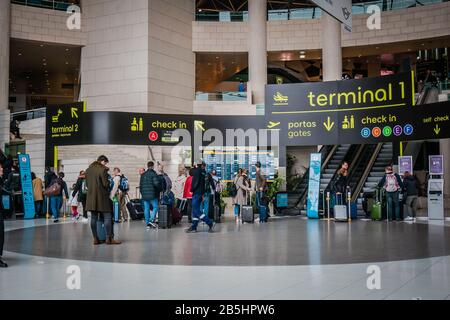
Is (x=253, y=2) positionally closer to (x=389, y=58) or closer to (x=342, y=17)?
(x=389, y=58)

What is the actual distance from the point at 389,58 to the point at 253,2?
1604 centimetres

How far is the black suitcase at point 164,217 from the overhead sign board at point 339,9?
6.13 metres

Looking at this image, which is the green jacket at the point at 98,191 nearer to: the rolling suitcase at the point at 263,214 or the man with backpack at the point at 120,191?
the man with backpack at the point at 120,191

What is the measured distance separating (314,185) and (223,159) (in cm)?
449

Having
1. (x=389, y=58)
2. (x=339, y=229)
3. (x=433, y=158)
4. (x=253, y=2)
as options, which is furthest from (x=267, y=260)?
(x=389, y=58)

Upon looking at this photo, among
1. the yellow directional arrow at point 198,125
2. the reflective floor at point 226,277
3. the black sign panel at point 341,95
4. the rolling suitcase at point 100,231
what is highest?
the black sign panel at point 341,95

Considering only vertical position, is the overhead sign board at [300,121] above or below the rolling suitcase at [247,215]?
above

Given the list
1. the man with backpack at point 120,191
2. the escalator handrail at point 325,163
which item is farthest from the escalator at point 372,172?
the man with backpack at point 120,191

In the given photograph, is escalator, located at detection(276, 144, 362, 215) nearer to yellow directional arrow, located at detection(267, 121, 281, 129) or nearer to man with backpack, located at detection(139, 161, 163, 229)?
yellow directional arrow, located at detection(267, 121, 281, 129)

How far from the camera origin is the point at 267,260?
21.7 ft

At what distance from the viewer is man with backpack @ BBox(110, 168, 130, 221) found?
13263mm

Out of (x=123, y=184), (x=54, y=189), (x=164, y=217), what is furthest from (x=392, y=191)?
(x=54, y=189)

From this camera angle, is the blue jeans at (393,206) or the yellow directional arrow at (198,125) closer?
the blue jeans at (393,206)

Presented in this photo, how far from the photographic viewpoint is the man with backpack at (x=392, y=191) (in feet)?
44.7
